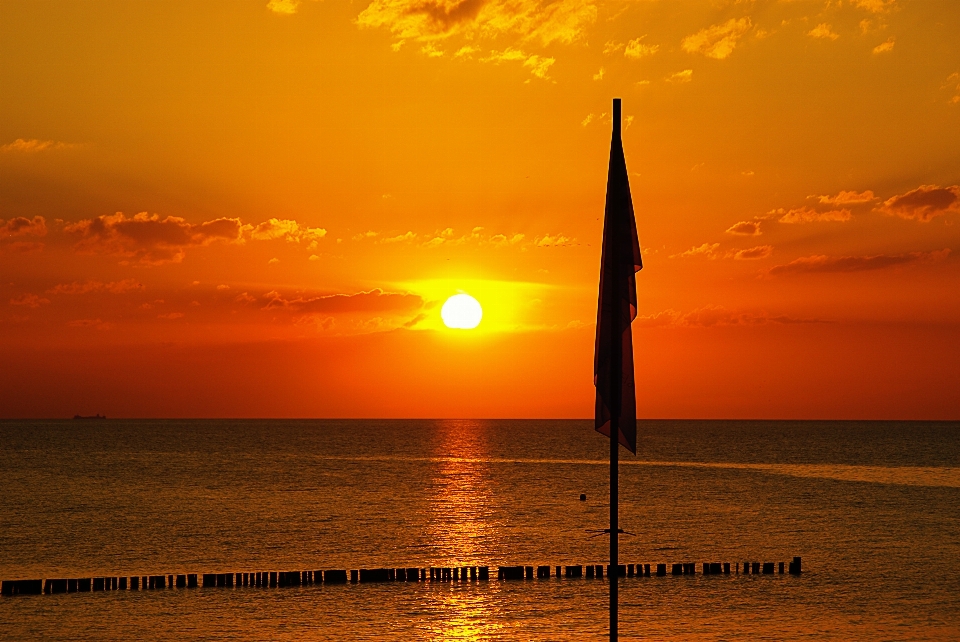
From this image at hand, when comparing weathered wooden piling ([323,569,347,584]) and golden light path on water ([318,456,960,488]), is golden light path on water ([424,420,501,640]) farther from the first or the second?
golden light path on water ([318,456,960,488])

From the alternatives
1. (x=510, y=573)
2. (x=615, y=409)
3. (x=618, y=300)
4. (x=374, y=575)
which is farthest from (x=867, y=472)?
(x=615, y=409)

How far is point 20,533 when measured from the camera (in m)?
83.1

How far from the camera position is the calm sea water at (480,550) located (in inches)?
1927

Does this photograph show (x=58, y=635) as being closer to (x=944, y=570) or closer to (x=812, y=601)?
(x=812, y=601)

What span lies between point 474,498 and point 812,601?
219 ft

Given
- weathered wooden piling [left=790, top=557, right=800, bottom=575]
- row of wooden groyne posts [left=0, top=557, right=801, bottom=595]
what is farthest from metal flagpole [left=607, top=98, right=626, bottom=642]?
weathered wooden piling [left=790, top=557, right=800, bottom=575]

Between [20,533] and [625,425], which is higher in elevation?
[625,425]

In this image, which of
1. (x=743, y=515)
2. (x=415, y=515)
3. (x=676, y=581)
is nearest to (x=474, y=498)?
(x=415, y=515)

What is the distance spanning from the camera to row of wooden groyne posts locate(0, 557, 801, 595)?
55750mm

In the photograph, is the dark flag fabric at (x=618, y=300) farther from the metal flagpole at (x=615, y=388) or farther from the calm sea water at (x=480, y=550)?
the calm sea water at (x=480, y=550)

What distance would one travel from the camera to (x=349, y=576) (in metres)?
60.9

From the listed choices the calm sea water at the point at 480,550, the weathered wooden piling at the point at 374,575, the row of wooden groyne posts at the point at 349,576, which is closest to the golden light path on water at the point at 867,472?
the calm sea water at the point at 480,550

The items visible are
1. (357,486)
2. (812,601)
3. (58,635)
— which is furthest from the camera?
(357,486)

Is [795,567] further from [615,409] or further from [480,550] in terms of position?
[615,409]
